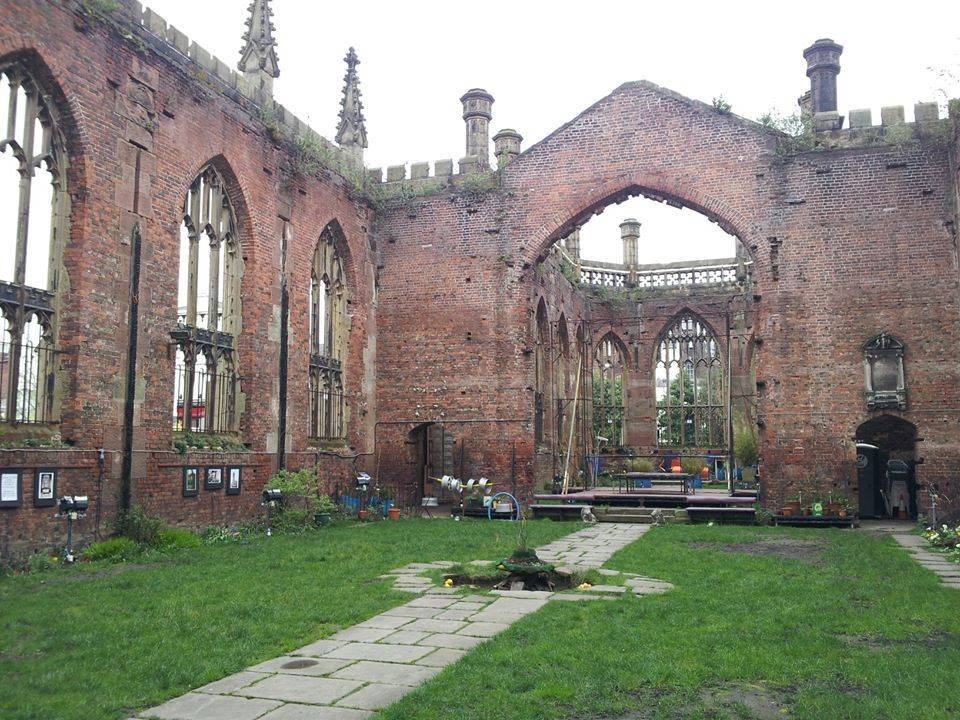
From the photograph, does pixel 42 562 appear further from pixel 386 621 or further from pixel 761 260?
pixel 761 260

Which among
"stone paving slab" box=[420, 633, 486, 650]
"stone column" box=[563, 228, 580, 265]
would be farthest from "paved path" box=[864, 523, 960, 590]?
"stone column" box=[563, 228, 580, 265]

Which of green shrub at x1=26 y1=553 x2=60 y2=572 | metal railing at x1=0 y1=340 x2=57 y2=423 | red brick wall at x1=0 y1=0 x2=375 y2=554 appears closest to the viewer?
green shrub at x1=26 y1=553 x2=60 y2=572

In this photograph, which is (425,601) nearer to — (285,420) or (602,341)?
(285,420)

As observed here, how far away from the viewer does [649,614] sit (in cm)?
785

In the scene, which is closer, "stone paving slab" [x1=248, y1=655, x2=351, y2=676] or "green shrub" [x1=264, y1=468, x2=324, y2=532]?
"stone paving slab" [x1=248, y1=655, x2=351, y2=676]

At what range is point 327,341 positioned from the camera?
2038 centimetres

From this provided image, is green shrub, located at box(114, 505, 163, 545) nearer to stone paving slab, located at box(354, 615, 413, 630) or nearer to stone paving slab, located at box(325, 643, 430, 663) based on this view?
stone paving slab, located at box(354, 615, 413, 630)

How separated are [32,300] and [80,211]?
157cm

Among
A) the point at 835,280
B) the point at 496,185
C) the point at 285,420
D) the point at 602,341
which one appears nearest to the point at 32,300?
the point at 285,420

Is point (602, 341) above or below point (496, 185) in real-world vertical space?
below

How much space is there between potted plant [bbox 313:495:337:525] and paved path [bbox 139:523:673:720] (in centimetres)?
747

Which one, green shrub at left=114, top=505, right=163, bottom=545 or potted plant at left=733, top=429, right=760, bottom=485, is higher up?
potted plant at left=733, top=429, right=760, bottom=485

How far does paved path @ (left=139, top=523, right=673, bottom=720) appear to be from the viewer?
5117mm

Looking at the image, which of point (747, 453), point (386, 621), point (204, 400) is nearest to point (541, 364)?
point (747, 453)
